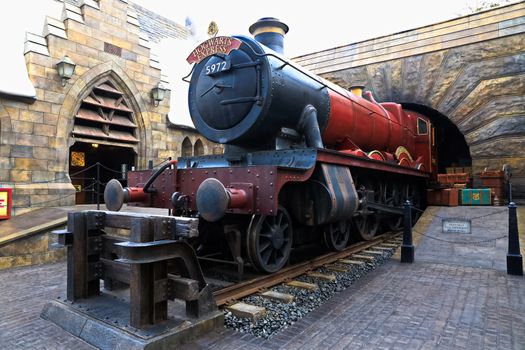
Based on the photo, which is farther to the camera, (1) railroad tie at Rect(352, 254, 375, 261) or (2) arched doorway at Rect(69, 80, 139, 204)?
(2) arched doorway at Rect(69, 80, 139, 204)

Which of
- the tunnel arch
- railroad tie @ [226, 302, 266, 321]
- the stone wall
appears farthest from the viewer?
the tunnel arch

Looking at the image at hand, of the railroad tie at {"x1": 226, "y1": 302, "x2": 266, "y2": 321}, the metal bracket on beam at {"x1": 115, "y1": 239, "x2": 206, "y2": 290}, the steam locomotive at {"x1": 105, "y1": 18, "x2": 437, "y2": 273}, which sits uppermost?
the steam locomotive at {"x1": 105, "y1": 18, "x2": 437, "y2": 273}

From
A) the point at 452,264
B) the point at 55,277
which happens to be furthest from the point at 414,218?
the point at 55,277

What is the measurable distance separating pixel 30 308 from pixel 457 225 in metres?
6.07

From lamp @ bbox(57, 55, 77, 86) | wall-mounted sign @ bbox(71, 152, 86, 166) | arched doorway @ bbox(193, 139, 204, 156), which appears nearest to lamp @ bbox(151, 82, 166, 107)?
arched doorway @ bbox(193, 139, 204, 156)

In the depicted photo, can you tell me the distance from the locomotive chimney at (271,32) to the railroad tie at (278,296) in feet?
11.1

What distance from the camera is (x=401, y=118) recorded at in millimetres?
8672

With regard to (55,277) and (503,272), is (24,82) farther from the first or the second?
(503,272)

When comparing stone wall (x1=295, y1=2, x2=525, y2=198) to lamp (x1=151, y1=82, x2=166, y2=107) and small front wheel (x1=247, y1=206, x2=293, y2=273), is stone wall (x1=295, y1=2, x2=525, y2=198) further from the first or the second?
small front wheel (x1=247, y1=206, x2=293, y2=273)

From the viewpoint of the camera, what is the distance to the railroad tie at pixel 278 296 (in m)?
3.61

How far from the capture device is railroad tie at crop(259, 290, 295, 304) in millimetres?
3609

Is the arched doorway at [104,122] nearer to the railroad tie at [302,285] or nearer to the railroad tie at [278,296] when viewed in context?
the railroad tie at [302,285]

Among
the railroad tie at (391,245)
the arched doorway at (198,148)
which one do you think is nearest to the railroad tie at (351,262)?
the railroad tie at (391,245)

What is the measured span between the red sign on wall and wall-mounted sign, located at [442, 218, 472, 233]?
7648 millimetres
